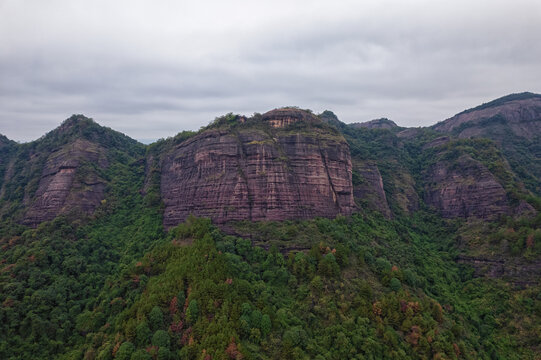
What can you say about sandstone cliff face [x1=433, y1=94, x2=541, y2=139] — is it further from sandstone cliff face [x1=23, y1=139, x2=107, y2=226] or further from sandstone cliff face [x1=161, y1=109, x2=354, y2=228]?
sandstone cliff face [x1=23, y1=139, x2=107, y2=226]

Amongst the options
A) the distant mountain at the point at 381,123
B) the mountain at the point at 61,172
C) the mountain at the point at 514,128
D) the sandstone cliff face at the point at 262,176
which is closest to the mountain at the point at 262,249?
the sandstone cliff face at the point at 262,176

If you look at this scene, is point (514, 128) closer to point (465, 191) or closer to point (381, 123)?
point (381, 123)

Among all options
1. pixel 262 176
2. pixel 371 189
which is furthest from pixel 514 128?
pixel 262 176

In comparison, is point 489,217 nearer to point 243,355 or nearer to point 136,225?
point 243,355

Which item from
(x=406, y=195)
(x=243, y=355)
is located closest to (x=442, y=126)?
(x=406, y=195)

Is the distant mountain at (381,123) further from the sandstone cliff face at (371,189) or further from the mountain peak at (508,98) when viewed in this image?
the sandstone cliff face at (371,189)

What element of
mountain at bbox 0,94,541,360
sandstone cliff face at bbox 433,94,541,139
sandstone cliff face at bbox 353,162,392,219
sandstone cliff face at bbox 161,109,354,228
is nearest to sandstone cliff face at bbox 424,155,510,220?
mountain at bbox 0,94,541,360
